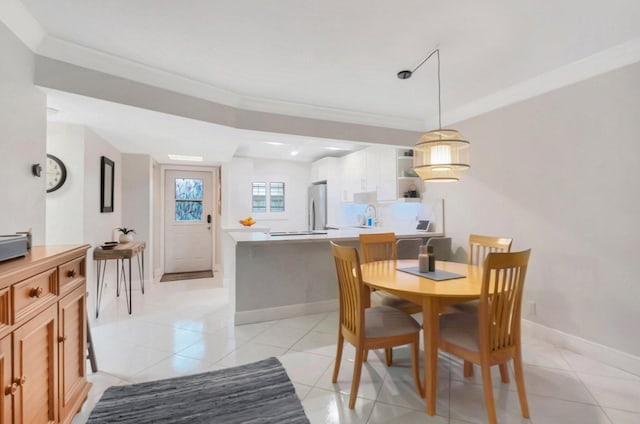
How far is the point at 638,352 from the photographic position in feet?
7.22

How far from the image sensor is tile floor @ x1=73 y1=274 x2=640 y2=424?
179cm

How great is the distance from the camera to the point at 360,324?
1.84 metres

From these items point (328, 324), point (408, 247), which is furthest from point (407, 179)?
point (328, 324)

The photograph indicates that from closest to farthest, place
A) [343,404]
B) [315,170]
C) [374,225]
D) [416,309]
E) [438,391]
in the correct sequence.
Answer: [343,404] < [438,391] < [416,309] < [374,225] < [315,170]

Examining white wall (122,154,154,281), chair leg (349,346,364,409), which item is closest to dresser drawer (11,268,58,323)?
chair leg (349,346,364,409)

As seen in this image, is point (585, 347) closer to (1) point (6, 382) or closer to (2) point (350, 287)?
(2) point (350, 287)

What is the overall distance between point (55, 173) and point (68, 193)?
8.9 inches

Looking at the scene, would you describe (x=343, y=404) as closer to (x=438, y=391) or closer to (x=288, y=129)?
(x=438, y=391)

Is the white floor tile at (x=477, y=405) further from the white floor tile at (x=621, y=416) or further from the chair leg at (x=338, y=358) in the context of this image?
the chair leg at (x=338, y=358)

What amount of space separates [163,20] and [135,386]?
97.9 inches

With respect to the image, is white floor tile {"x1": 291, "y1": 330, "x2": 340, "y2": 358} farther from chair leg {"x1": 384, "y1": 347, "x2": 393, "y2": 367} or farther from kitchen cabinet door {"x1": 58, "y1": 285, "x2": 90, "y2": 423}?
kitchen cabinet door {"x1": 58, "y1": 285, "x2": 90, "y2": 423}

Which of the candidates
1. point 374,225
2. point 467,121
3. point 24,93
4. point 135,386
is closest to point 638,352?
point 467,121

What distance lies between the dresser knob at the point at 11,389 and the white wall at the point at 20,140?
106cm

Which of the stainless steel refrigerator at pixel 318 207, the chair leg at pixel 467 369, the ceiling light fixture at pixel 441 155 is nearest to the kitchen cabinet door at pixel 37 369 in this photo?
the ceiling light fixture at pixel 441 155
